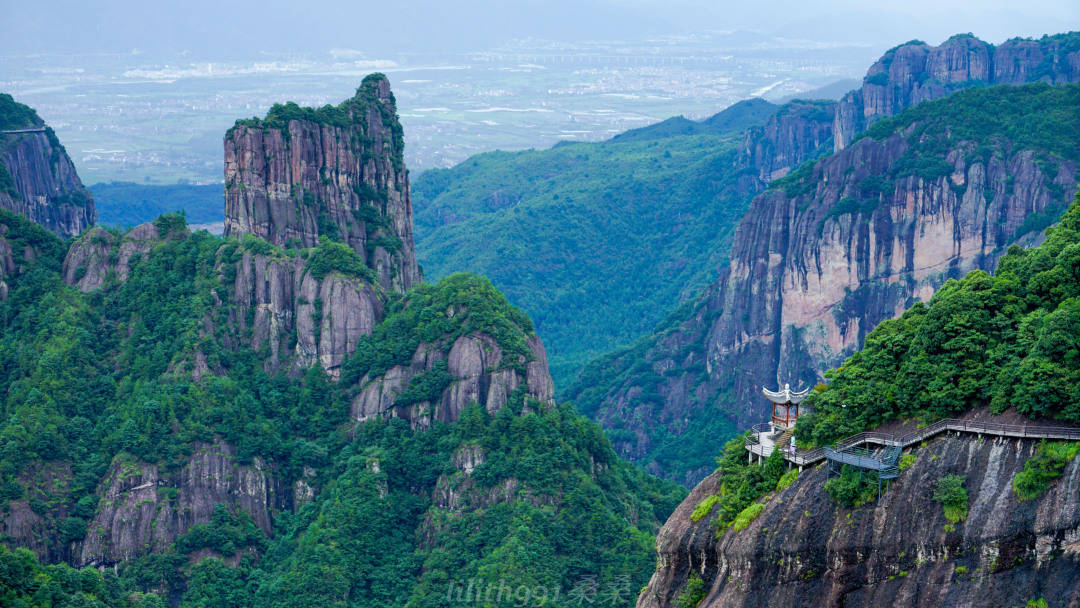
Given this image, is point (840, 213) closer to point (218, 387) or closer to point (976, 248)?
point (976, 248)

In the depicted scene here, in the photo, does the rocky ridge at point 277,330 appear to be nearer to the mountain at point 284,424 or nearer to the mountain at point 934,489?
the mountain at point 284,424

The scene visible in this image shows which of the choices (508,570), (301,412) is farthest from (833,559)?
(301,412)

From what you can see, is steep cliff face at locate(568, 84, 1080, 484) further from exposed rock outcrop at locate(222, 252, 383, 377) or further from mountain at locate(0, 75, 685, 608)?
exposed rock outcrop at locate(222, 252, 383, 377)

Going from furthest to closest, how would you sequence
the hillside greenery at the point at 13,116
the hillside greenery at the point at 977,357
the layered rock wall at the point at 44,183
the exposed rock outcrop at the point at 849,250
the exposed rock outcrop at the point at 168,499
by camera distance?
the hillside greenery at the point at 13,116, the layered rock wall at the point at 44,183, the exposed rock outcrop at the point at 849,250, the exposed rock outcrop at the point at 168,499, the hillside greenery at the point at 977,357

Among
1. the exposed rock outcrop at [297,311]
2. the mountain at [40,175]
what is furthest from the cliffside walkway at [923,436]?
the mountain at [40,175]

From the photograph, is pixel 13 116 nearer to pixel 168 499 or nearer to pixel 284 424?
pixel 284 424

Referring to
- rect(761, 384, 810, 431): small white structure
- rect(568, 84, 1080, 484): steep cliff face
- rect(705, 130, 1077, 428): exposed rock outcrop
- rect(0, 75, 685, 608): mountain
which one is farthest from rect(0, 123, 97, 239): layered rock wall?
rect(761, 384, 810, 431): small white structure

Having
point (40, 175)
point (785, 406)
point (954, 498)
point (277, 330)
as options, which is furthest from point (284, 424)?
point (954, 498)
